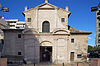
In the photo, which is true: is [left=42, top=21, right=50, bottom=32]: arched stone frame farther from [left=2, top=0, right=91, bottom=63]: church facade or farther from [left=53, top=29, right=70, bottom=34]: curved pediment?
[left=53, top=29, right=70, bottom=34]: curved pediment

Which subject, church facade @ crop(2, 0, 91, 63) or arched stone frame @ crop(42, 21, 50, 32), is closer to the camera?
church facade @ crop(2, 0, 91, 63)

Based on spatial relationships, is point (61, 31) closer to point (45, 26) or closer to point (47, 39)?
point (47, 39)

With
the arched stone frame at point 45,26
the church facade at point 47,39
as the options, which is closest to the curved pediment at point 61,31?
the church facade at point 47,39

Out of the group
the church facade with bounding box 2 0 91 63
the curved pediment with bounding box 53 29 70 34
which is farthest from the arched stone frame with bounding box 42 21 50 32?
the curved pediment with bounding box 53 29 70 34

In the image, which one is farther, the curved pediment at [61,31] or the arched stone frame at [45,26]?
the arched stone frame at [45,26]

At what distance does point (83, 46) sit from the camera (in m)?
23.4

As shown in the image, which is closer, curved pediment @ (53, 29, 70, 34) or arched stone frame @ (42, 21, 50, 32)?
curved pediment @ (53, 29, 70, 34)

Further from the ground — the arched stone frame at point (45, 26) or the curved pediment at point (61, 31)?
the arched stone frame at point (45, 26)

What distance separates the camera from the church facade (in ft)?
74.7

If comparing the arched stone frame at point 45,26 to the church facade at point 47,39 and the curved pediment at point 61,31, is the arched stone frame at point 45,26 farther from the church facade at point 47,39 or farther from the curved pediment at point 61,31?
the curved pediment at point 61,31

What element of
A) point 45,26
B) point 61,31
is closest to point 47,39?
point 45,26

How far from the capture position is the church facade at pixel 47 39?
22781 mm

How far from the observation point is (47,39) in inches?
906

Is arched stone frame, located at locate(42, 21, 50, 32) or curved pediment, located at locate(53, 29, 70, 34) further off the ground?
arched stone frame, located at locate(42, 21, 50, 32)
